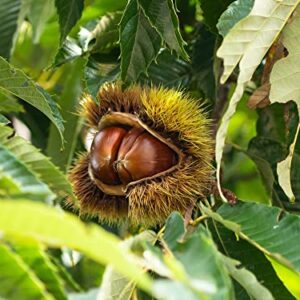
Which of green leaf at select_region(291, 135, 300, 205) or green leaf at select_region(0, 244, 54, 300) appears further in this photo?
green leaf at select_region(291, 135, 300, 205)

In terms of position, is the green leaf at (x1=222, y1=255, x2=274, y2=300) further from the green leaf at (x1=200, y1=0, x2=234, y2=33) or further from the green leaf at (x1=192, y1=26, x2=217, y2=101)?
the green leaf at (x1=192, y1=26, x2=217, y2=101)

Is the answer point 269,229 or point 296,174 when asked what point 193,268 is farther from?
point 296,174

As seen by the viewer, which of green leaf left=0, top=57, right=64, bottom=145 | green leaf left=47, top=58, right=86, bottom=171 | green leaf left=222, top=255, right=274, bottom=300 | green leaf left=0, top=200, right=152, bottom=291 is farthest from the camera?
green leaf left=47, top=58, right=86, bottom=171

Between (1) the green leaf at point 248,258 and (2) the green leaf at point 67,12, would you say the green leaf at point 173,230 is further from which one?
(2) the green leaf at point 67,12

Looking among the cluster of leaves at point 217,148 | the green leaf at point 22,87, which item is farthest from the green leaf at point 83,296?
the green leaf at point 22,87

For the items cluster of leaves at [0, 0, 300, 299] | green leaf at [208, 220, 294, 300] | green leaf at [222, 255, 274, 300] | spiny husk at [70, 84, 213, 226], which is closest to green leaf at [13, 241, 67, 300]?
cluster of leaves at [0, 0, 300, 299]

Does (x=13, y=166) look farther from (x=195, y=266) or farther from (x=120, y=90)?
(x=120, y=90)
